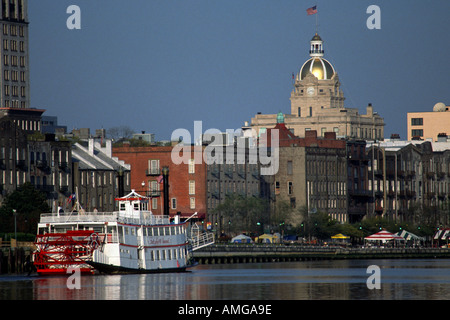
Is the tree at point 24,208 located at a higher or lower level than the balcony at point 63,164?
lower

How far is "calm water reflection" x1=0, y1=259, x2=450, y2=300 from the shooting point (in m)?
104

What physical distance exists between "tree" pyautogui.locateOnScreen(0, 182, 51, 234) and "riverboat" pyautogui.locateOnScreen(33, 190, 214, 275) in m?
18.9

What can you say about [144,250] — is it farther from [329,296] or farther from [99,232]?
[329,296]

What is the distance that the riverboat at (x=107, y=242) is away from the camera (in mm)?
124500

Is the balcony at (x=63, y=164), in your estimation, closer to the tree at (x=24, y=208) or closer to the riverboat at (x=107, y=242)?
the tree at (x=24, y=208)

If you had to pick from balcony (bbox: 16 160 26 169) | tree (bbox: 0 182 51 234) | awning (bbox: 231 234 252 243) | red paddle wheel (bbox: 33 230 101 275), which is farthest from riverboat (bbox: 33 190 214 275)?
awning (bbox: 231 234 252 243)

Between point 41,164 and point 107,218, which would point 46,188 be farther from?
point 107,218

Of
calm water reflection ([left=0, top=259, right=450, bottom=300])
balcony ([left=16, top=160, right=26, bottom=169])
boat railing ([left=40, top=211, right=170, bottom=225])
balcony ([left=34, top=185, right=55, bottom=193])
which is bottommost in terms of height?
calm water reflection ([left=0, top=259, right=450, bottom=300])

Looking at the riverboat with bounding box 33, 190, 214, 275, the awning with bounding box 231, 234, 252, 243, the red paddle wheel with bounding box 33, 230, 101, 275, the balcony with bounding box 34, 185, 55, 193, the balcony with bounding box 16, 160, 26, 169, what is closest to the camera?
the red paddle wheel with bounding box 33, 230, 101, 275

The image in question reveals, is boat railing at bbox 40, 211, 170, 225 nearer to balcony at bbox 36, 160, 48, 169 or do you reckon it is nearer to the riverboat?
the riverboat

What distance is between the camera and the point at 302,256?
18588 cm

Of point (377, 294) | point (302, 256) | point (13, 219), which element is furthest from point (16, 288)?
point (302, 256)

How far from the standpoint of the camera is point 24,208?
6398 inches

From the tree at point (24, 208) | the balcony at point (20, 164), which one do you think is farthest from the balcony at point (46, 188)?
the tree at point (24, 208)
